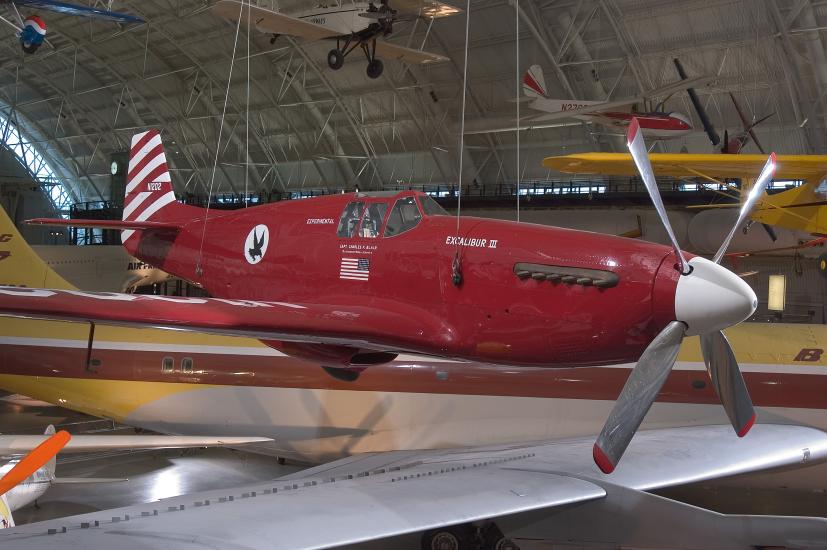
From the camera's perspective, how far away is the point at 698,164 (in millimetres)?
11156

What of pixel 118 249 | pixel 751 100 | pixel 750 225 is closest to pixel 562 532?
pixel 750 225

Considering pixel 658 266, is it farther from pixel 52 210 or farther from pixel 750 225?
pixel 52 210

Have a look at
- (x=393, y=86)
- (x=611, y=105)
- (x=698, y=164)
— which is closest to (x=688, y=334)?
(x=698, y=164)

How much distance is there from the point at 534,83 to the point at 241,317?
56.7 feet

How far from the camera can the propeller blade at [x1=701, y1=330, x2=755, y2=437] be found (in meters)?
3.80

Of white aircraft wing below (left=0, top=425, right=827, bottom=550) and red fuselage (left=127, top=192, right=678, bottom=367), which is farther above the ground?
red fuselage (left=127, top=192, right=678, bottom=367)

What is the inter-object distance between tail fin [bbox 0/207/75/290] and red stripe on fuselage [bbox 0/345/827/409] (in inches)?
53.8

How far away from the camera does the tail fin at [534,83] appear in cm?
1988

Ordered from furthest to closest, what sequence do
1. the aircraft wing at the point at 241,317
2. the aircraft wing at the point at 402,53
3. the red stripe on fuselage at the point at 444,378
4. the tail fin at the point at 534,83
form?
1. the tail fin at the point at 534,83
2. the aircraft wing at the point at 402,53
3. the red stripe on fuselage at the point at 444,378
4. the aircraft wing at the point at 241,317

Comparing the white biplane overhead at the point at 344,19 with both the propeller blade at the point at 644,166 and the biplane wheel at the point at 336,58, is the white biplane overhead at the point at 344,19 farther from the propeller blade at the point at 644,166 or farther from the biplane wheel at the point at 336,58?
the propeller blade at the point at 644,166

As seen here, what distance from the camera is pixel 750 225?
18.8 meters

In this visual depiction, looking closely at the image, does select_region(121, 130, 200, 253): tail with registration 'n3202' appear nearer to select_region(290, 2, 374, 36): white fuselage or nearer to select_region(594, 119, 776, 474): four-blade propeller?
select_region(594, 119, 776, 474): four-blade propeller

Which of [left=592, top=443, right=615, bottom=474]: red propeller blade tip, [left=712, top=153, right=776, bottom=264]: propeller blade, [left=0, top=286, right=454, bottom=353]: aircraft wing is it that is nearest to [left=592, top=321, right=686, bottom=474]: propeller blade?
[left=592, top=443, right=615, bottom=474]: red propeller blade tip

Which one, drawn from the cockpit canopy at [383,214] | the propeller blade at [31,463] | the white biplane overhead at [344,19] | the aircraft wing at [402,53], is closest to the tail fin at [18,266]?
the white biplane overhead at [344,19]
